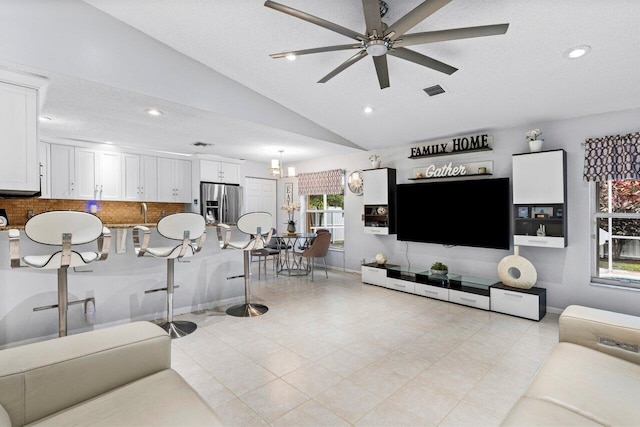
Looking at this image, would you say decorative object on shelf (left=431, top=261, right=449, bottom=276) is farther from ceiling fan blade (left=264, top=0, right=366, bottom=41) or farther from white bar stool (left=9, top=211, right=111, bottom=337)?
white bar stool (left=9, top=211, right=111, bottom=337)

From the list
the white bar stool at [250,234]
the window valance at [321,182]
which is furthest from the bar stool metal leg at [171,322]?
the window valance at [321,182]

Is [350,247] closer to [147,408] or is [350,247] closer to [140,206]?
[140,206]

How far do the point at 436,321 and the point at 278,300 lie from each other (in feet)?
6.99

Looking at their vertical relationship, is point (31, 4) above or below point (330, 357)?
above

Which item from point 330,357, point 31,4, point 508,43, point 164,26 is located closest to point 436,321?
point 330,357

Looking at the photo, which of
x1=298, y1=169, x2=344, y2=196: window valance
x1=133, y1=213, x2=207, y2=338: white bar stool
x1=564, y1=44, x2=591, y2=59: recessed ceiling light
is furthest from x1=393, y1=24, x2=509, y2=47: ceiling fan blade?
x1=298, y1=169, x2=344, y2=196: window valance

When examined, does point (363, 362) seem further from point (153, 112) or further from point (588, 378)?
point (153, 112)

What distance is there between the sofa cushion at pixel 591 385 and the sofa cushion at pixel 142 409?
1.42 metres

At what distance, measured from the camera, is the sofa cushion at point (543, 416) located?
3.74 ft

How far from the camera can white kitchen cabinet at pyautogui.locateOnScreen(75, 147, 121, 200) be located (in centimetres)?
526

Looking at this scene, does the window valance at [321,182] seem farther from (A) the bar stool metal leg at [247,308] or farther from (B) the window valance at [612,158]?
(B) the window valance at [612,158]

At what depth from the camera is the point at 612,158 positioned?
11.7 ft

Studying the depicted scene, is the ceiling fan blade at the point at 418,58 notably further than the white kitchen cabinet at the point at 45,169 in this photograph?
No

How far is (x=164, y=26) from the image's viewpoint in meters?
2.93
